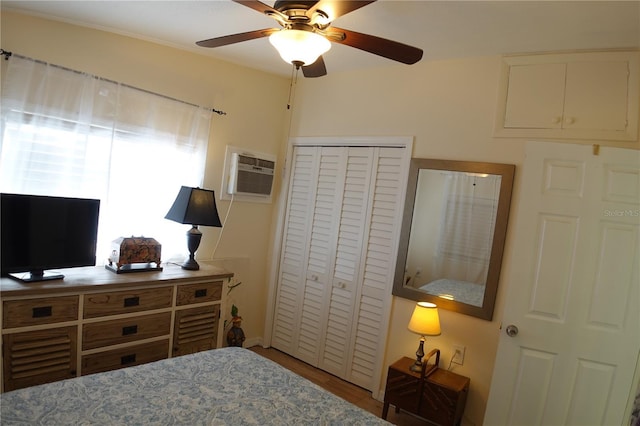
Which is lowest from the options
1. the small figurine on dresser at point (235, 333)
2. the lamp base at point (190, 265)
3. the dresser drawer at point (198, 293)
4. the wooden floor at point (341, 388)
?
the wooden floor at point (341, 388)

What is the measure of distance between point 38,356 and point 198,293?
36.5 inches

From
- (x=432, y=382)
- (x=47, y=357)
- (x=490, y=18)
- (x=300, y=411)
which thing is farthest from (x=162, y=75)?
(x=432, y=382)

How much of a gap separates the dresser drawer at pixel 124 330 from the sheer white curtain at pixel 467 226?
188cm

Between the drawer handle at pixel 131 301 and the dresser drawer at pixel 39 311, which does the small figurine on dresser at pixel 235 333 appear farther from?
the dresser drawer at pixel 39 311

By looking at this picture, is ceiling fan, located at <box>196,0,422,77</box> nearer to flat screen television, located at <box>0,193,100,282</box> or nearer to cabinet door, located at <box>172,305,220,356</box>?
flat screen television, located at <box>0,193,100,282</box>

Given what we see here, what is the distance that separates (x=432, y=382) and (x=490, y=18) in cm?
213

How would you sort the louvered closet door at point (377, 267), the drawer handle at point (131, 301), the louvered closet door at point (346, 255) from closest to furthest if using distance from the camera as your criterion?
the drawer handle at point (131, 301)
the louvered closet door at point (377, 267)
the louvered closet door at point (346, 255)

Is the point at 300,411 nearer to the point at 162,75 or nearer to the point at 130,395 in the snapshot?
the point at 130,395

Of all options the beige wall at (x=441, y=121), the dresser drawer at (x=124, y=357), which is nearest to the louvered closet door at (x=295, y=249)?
the beige wall at (x=441, y=121)

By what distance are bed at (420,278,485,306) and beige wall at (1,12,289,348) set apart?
1.59 meters

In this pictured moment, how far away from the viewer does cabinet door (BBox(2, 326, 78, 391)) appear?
1896 millimetres

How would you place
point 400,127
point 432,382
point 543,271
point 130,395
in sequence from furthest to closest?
point 400,127, point 432,382, point 543,271, point 130,395

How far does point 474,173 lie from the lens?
2.59m

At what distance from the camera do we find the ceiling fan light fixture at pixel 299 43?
1.52 m
